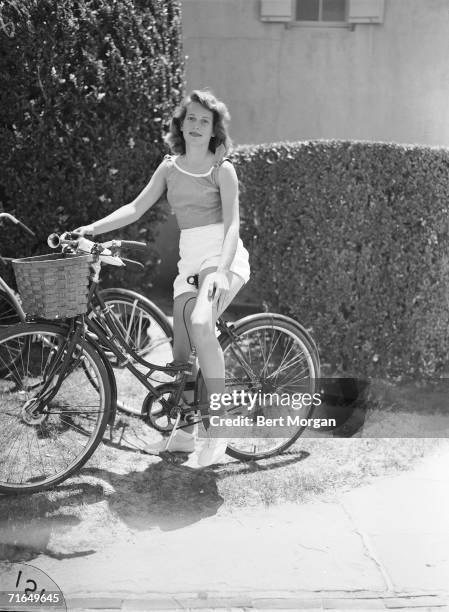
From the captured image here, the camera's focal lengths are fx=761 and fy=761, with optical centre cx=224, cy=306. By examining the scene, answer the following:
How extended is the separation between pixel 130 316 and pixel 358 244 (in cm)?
162

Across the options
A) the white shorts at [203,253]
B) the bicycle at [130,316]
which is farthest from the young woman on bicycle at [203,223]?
the bicycle at [130,316]

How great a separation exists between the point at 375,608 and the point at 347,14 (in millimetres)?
5871

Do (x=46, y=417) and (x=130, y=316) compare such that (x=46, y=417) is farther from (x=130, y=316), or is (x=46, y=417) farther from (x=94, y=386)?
(x=130, y=316)

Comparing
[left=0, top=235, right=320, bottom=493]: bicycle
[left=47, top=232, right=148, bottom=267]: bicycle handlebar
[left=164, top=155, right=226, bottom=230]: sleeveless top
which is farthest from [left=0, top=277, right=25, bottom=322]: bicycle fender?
[left=164, top=155, right=226, bottom=230]: sleeveless top

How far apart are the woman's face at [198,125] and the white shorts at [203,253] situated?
1.45 ft

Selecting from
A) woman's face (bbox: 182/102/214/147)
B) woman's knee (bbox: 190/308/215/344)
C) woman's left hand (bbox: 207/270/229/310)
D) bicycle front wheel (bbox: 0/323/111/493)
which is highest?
woman's face (bbox: 182/102/214/147)

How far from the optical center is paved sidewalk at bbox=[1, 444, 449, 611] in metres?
3.01

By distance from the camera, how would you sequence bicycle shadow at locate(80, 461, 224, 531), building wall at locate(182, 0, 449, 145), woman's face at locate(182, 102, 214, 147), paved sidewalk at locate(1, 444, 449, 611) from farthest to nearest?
building wall at locate(182, 0, 449, 145)
woman's face at locate(182, 102, 214, 147)
bicycle shadow at locate(80, 461, 224, 531)
paved sidewalk at locate(1, 444, 449, 611)

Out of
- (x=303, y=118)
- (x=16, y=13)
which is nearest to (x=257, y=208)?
(x=16, y=13)

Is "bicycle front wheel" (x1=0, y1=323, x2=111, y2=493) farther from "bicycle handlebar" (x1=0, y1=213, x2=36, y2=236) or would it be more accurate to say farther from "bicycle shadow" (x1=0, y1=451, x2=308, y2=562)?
"bicycle handlebar" (x1=0, y1=213, x2=36, y2=236)

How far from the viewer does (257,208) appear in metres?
5.34

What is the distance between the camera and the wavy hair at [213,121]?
12.6ft

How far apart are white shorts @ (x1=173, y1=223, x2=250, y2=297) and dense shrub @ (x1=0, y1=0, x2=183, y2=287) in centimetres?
129

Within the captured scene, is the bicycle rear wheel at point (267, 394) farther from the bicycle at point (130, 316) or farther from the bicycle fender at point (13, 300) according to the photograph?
the bicycle fender at point (13, 300)
